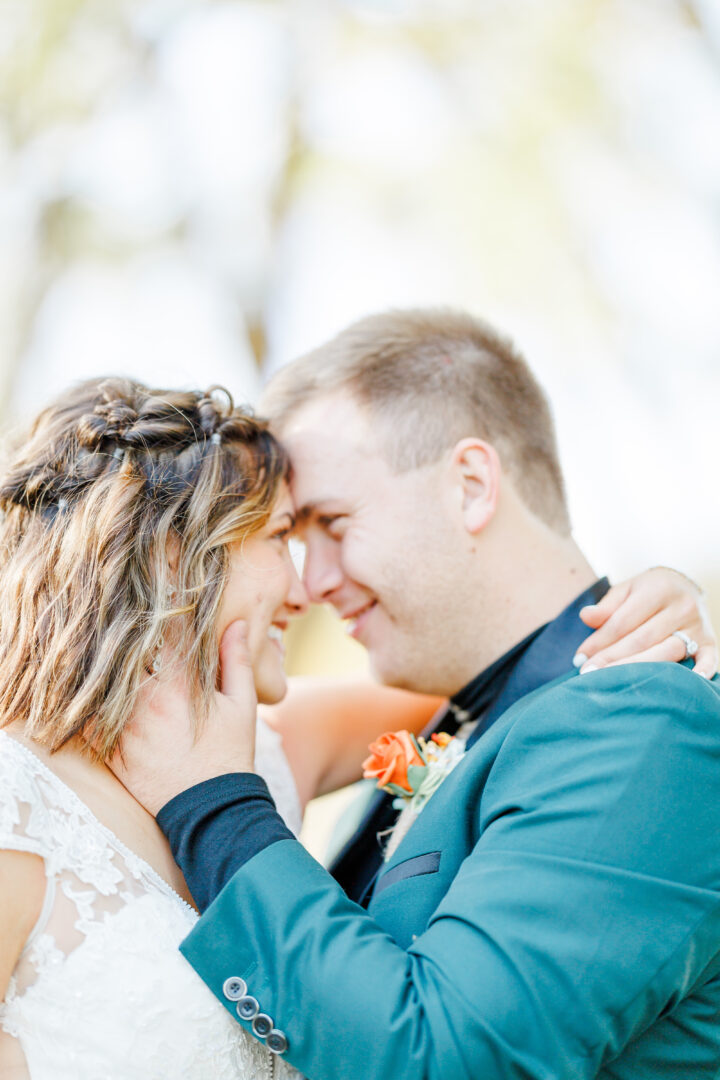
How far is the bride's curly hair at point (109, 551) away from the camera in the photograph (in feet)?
7.05

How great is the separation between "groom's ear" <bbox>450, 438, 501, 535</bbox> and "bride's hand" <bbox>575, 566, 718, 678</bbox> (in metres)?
0.57

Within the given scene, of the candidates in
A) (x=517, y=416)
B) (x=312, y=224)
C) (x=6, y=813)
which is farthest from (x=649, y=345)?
(x=6, y=813)

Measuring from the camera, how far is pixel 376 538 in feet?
9.60

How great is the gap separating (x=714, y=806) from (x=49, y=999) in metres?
1.32

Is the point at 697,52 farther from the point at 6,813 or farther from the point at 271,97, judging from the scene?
the point at 6,813

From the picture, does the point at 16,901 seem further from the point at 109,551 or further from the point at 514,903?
the point at 514,903

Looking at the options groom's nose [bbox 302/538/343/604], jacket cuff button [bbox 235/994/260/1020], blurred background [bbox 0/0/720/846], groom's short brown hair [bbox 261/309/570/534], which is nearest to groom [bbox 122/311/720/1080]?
jacket cuff button [bbox 235/994/260/1020]

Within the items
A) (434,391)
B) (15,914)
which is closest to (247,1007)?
(15,914)

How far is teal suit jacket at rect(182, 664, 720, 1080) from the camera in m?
1.65

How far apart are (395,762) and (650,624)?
77 centimetres

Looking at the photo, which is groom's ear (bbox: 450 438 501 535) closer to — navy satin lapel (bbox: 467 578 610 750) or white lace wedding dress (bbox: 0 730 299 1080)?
navy satin lapel (bbox: 467 578 610 750)

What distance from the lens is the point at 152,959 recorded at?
6.22ft

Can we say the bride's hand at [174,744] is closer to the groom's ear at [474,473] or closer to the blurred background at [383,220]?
the groom's ear at [474,473]

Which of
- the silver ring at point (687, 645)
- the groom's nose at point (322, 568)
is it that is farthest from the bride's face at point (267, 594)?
the silver ring at point (687, 645)
